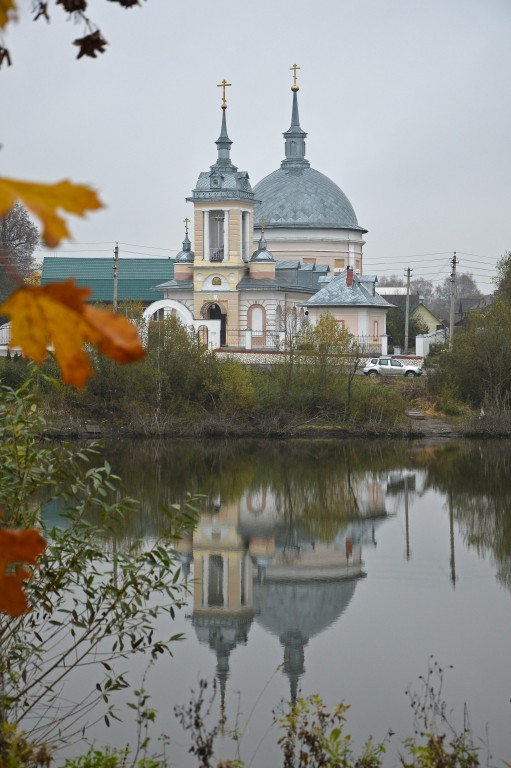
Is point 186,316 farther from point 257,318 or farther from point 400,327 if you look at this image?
point 400,327

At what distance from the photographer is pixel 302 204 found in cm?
4459

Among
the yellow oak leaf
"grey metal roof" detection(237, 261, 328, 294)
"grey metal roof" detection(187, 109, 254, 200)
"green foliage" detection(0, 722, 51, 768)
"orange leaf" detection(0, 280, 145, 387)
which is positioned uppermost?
"grey metal roof" detection(187, 109, 254, 200)

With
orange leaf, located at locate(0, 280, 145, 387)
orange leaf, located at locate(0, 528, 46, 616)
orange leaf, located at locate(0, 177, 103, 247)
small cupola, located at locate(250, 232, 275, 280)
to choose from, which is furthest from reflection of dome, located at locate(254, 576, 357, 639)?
small cupola, located at locate(250, 232, 275, 280)

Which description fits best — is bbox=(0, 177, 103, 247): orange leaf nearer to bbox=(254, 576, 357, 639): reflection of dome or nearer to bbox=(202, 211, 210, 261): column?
bbox=(254, 576, 357, 639): reflection of dome

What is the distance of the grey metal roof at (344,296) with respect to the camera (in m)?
38.6

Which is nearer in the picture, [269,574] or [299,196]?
[269,574]

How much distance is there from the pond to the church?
12.4 metres

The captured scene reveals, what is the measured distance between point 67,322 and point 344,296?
124ft

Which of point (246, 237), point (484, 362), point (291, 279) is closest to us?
point (484, 362)

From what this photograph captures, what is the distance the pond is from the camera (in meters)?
9.29

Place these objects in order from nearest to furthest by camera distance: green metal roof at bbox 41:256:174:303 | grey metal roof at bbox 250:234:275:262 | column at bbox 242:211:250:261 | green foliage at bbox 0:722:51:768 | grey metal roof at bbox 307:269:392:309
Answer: green foliage at bbox 0:722:51:768
grey metal roof at bbox 307:269:392:309
grey metal roof at bbox 250:234:275:262
column at bbox 242:211:250:261
green metal roof at bbox 41:256:174:303

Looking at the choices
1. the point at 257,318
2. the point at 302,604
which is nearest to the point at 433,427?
the point at 257,318

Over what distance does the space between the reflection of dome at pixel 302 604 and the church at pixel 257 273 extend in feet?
68.7

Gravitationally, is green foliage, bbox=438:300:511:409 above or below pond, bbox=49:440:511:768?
above
